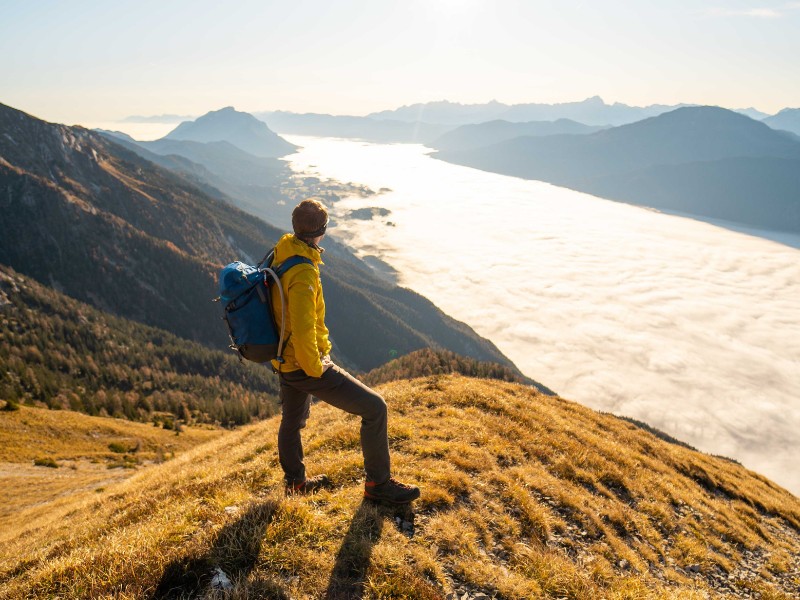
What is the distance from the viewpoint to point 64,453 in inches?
1714

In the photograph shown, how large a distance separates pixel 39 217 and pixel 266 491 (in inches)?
9951

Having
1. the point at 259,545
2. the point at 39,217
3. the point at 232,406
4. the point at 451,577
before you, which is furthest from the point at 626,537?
the point at 39,217

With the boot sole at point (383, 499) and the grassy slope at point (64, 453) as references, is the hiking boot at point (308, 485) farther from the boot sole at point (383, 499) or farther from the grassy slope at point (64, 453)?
the grassy slope at point (64, 453)

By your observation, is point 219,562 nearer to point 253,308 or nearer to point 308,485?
point 308,485

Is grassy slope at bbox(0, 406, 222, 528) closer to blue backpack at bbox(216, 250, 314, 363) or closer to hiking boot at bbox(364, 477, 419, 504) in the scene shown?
hiking boot at bbox(364, 477, 419, 504)

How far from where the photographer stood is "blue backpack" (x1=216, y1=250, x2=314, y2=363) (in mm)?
6977

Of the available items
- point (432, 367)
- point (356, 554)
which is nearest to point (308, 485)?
point (356, 554)

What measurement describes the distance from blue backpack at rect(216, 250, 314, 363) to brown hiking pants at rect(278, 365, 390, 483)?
34.3 inches

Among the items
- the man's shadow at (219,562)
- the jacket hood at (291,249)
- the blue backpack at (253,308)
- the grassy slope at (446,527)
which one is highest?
the jacket hood at (291,249)

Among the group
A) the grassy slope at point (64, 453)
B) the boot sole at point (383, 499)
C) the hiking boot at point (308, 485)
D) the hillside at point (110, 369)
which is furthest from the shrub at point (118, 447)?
the boot sole at point (383, 499)

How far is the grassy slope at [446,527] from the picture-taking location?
244 inches

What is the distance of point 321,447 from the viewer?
12055 mm

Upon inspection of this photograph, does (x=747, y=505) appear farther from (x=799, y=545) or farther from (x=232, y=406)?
(x=232, y=406)

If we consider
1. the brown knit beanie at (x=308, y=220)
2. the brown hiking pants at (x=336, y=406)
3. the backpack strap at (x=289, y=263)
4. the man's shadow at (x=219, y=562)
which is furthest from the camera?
Answer: the brown hiking pants at (x=336, y=406)
